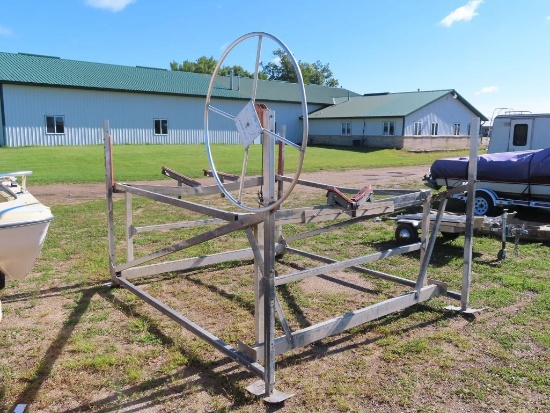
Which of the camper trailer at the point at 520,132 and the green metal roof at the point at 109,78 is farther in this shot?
the green metal roof at the point at 109,78

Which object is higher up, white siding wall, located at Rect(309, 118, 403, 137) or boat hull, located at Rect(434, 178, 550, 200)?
white siding wall, located at Rect(309, 118, 403, 137)

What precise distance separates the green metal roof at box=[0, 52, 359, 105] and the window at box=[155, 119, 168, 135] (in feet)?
6.73

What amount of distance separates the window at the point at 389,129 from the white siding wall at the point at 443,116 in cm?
101

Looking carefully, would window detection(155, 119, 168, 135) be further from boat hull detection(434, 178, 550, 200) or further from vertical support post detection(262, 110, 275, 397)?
vertical support post detection(262, 110, 275, 397)

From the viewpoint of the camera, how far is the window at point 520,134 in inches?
482

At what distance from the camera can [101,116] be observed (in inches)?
1232

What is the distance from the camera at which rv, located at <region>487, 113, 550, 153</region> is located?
39.0 ft

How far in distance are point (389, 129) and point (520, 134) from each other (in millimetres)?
25780

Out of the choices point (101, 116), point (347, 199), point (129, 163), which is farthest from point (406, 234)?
point (101, 116)

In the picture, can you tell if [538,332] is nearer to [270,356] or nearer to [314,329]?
[314,329]

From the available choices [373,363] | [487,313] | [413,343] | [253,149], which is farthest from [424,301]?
[253,149]

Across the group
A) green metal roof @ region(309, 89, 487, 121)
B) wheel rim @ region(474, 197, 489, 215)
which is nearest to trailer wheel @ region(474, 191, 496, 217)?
wheel rim @ region(474, 197, 489, 215)

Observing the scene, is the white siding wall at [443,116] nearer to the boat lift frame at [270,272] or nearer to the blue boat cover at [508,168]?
the blue boat cover at [508,168]

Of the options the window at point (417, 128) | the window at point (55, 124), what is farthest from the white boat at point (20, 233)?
the window at point (417, 128)
